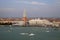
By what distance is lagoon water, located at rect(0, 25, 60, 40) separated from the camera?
6.92 ft

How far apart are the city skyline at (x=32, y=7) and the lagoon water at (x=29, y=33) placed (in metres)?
0.24

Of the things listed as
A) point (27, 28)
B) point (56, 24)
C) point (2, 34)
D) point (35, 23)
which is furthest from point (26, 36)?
point (56, 24)

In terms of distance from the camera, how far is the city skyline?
2.15 meters

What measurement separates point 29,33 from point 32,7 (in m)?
0.45

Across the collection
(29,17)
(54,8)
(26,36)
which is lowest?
(26,36)

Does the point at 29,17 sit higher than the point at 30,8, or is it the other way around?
the point at 30,8

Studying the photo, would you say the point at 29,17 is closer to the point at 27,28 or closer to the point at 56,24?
the point at 27,28

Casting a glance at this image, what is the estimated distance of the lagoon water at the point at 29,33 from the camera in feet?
6.92

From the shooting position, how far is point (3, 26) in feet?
7.19

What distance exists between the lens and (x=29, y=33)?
6.97 ft

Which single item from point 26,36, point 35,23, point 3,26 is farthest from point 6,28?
point 35,23

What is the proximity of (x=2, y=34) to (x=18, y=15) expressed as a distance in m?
0.43

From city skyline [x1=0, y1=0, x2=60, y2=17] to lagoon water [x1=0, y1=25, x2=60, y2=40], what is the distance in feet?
0.78

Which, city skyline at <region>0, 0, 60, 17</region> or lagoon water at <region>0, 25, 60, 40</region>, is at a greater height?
city skyline at <region>0, 0, 60, 17</region>
